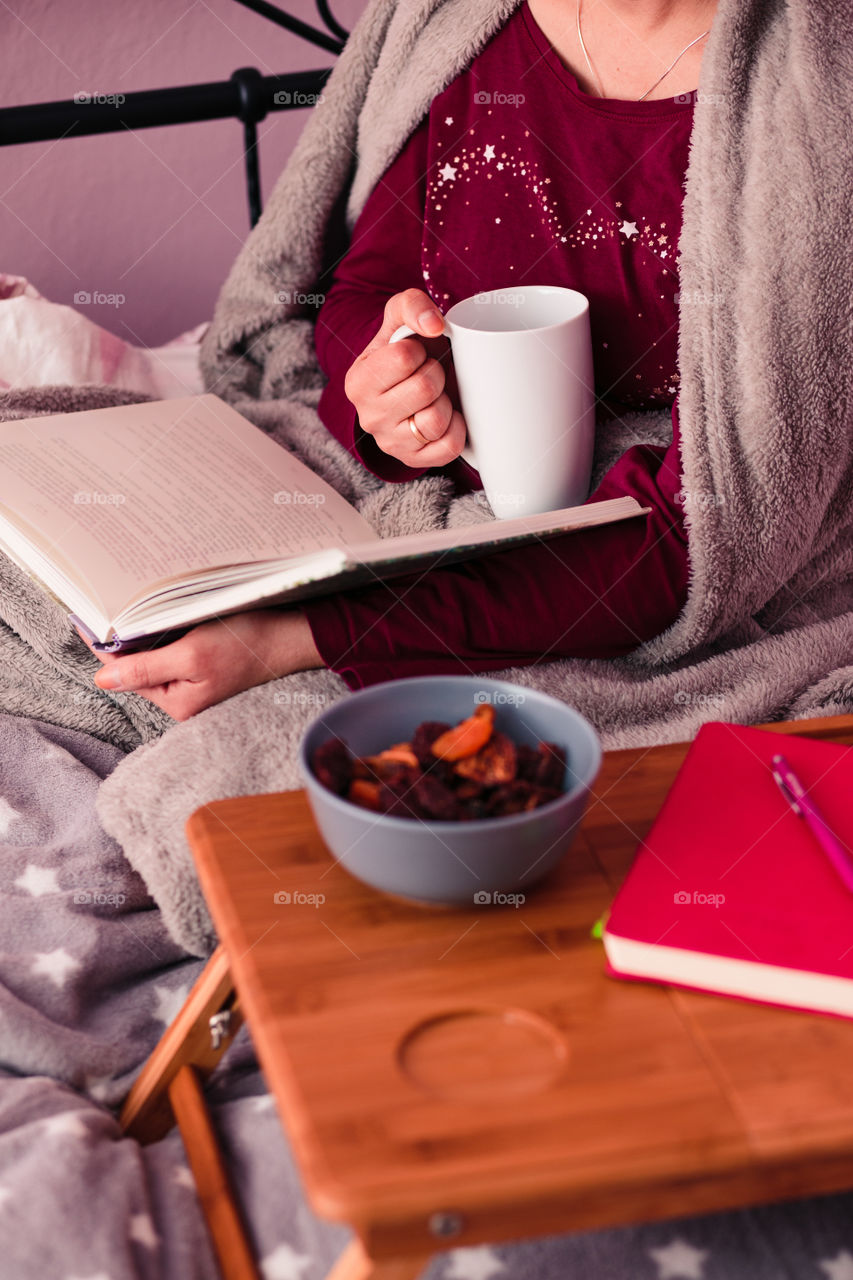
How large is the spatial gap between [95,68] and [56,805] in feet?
3.79

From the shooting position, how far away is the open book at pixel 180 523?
0.72m

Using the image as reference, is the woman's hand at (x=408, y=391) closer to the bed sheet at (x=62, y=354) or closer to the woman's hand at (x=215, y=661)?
the woman's hand at (x=215, y=661)

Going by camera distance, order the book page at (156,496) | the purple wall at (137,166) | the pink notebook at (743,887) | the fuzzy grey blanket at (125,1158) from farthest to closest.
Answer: the purple wall at (137,166) → the book page at (156,496) → the fuzzy grey blanket at (125,1158) → the pink notebook at (743,887)

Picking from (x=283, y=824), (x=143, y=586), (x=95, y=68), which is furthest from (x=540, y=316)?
(x=95, y=68)

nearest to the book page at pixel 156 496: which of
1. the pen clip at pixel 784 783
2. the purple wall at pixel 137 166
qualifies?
the pen clip at pixel 784 783

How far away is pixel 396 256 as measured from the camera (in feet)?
3.68

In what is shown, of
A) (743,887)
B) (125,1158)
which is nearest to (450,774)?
(743,887)

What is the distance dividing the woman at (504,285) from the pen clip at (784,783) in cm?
28

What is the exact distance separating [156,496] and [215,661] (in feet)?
0.47

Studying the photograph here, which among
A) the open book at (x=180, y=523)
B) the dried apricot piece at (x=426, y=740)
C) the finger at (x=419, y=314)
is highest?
the finger at (x=419, y=314)

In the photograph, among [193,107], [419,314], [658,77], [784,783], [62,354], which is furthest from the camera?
[193,107]

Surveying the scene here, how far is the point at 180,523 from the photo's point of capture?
862 millimetres

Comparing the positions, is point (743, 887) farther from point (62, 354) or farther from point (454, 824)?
point (62, 354)

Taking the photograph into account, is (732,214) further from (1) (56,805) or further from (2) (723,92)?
(1) (56,805)
